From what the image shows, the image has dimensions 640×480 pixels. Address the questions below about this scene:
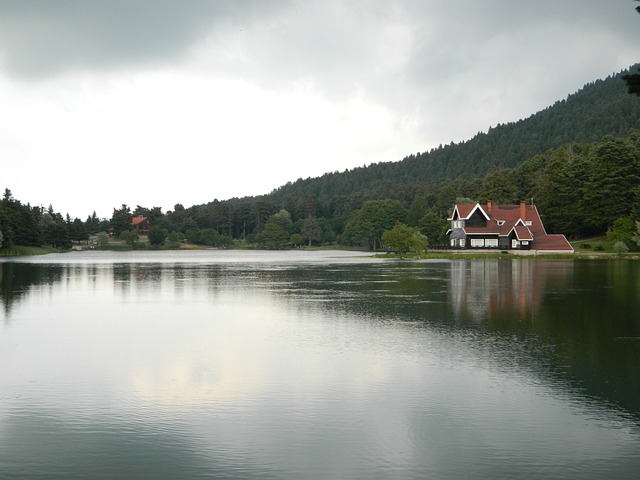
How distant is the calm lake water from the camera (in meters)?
9.95

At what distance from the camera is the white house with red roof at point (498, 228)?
320 ft

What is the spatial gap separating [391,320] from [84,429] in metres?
15.0

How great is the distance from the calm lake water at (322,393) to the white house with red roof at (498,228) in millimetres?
72046

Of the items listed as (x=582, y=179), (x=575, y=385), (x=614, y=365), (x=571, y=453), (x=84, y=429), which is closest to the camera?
(x=571, y=453)

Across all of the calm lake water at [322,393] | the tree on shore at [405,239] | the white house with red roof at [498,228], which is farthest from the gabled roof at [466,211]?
the calm lake water at [322,393]

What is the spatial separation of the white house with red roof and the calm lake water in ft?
236

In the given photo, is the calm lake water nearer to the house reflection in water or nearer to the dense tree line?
the house reflection in water

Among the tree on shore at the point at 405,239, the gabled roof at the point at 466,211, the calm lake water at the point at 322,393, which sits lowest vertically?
the calm lake water at the point at 322,393

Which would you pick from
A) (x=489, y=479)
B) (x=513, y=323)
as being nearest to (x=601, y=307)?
(x=513, y=323)

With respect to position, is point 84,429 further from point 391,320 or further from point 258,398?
point 391,320

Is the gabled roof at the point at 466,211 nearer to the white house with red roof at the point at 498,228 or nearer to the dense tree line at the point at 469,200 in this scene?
the white house with red roof at the point at 498,228

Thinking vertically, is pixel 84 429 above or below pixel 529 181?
below

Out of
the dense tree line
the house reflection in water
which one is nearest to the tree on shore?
the dense tree line

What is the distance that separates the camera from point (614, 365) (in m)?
16.3
